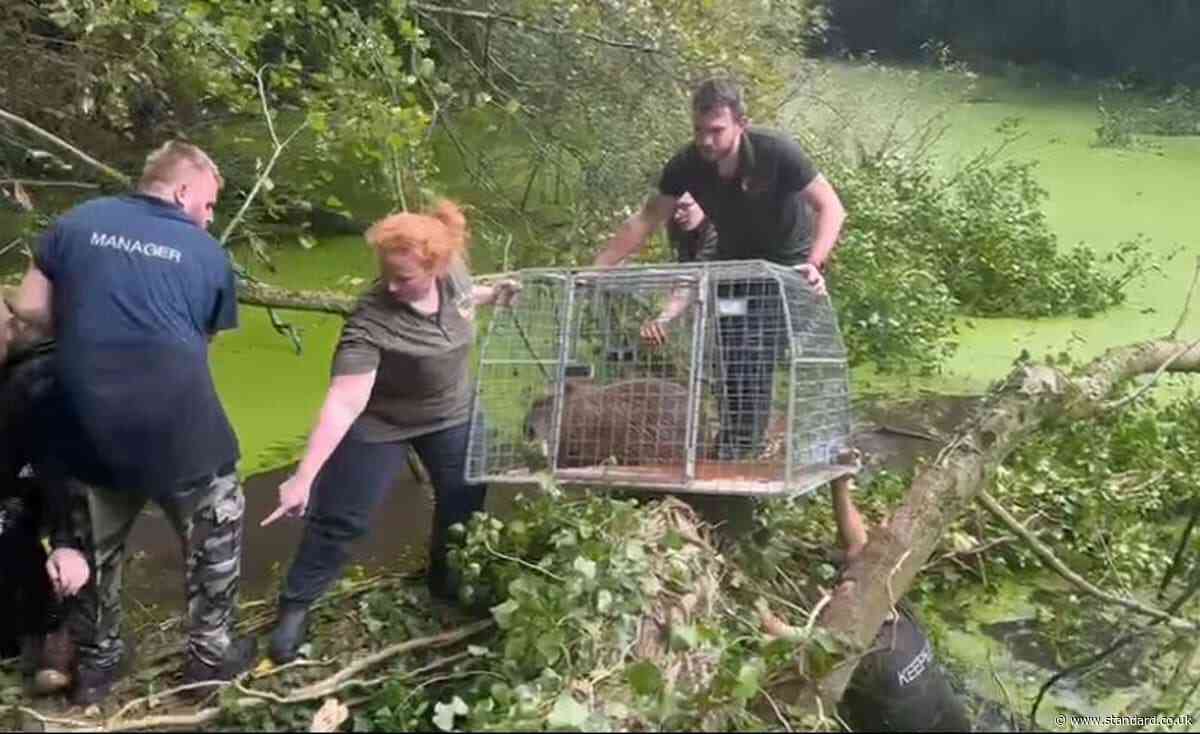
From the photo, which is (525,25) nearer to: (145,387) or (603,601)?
(145,387)

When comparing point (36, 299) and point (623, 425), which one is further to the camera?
point (623, 425)

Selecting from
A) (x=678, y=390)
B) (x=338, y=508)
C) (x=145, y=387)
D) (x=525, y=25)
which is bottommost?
(x=338, y=508)

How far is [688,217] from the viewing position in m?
5.00

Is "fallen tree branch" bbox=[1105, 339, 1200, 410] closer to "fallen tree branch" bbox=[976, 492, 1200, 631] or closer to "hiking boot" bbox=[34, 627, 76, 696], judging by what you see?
"fallen tree branch" bbox=[976, 492, 1200, 631]

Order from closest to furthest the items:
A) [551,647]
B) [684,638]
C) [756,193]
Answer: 1. [684,638]
2. [551,647]
3. [756,193]

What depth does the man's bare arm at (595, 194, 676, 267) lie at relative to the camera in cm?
476

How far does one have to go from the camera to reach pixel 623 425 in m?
4.09

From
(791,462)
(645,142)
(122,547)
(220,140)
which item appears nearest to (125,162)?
(220,140)

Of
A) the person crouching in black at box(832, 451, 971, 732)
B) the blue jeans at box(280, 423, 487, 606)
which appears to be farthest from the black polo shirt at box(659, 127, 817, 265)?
the blue jeans at box(280, 423, 487, 606)

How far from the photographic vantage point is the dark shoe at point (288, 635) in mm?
3734

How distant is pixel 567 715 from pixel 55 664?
1.88m

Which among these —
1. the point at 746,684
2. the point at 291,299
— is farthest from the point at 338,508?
the point at 291,299

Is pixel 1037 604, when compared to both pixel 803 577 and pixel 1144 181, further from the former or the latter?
pixel 1144 181

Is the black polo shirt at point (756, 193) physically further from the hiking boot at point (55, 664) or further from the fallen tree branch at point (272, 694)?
the hiking boot at point (55, 664)
